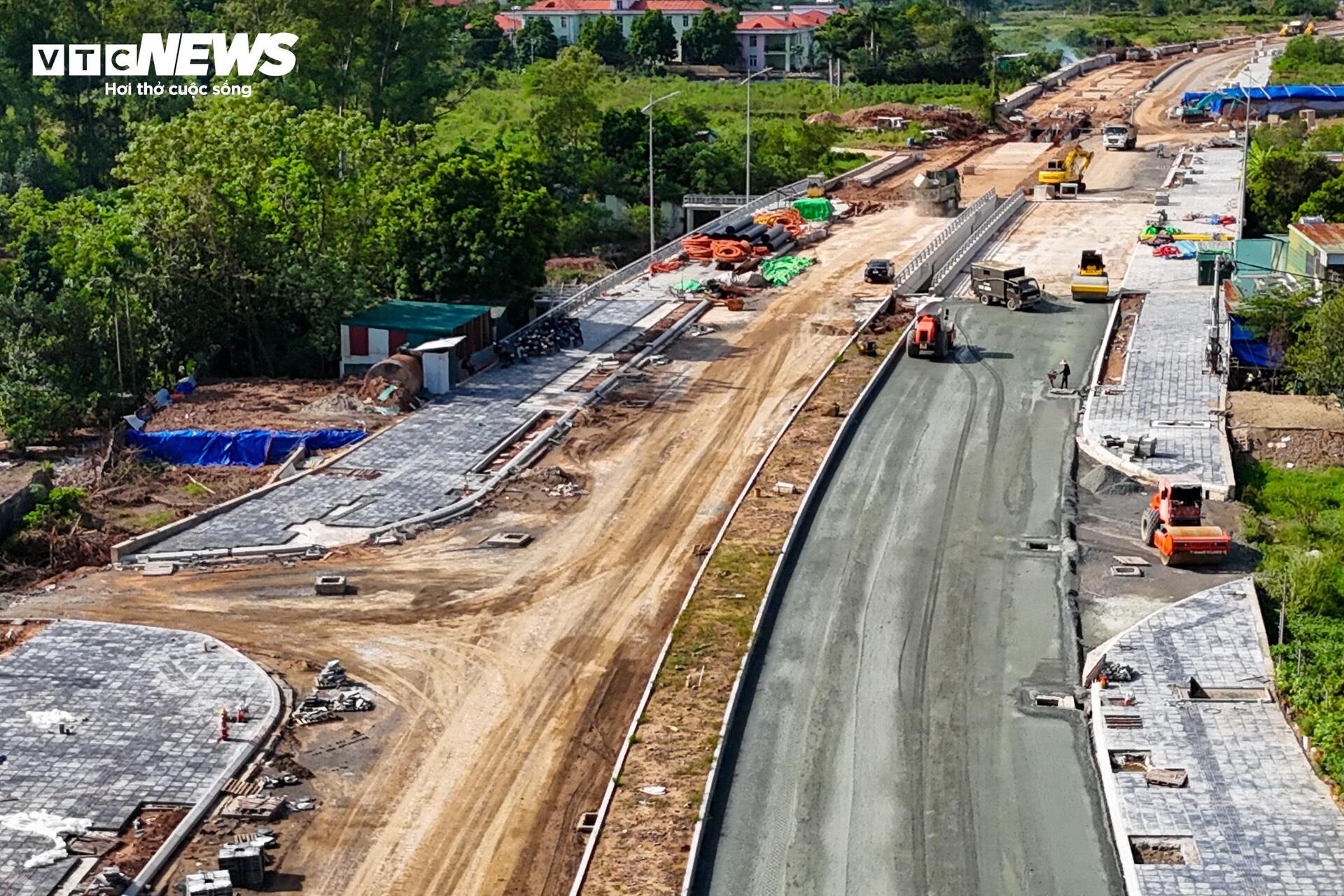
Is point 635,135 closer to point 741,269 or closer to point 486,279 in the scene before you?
point 741,269

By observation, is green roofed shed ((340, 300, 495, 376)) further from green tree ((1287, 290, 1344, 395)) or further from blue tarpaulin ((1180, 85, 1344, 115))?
blue tarpaulin ((1180, 85, 1344, 115))

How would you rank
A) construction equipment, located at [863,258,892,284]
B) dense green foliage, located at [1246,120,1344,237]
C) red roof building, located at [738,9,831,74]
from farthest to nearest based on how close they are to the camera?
red roof building, located at [738,9,831,74], dense green foliage, located at [1246,120,1344,237], construction equipment, located at [863,258,892,284]

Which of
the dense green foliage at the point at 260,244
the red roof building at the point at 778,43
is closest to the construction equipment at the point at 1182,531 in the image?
the dense green foliage at the point at 260,244

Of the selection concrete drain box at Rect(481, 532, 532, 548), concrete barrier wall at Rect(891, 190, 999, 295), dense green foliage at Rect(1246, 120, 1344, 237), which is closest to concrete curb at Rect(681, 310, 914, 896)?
concrete barrier wall at Rect(891, 190, 999, 295)

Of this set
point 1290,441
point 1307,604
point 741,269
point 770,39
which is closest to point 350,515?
point 1307,604

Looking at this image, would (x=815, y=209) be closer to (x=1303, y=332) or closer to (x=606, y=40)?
(x=1303, y=332)
